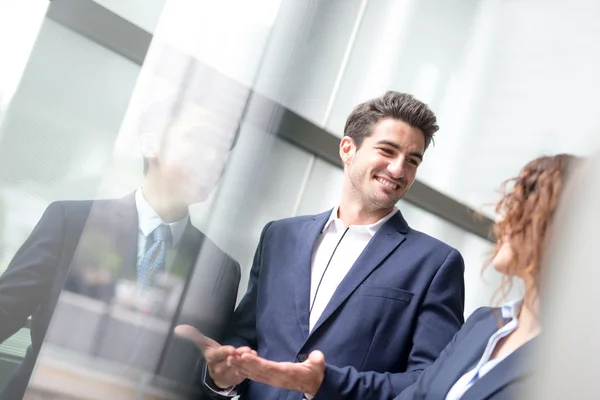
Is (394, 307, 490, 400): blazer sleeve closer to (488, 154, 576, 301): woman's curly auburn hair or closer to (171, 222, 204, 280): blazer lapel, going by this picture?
(488, 154, 576, 301): woman's curly auburn hair

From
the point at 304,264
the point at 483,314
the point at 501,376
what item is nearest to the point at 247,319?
the point at 304,264

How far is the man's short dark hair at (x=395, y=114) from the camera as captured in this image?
1.29 m

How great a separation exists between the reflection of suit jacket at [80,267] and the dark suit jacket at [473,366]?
43 centimetres

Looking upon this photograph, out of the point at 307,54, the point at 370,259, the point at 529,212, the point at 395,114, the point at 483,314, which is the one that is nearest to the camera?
the point at 529,212

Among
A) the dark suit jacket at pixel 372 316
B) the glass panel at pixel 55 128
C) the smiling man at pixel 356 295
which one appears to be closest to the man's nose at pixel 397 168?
the smiling man at pixel 356 295

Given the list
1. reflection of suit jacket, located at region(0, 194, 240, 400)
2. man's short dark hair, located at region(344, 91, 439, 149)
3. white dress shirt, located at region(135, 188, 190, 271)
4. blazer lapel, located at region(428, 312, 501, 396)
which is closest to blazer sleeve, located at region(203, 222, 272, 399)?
reflection of suit jacket, located at region(0, 194, 240, 400)

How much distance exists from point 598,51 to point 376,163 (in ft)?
1.98

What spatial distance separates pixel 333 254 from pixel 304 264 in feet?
0.27

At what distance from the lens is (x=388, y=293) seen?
3.77 ft

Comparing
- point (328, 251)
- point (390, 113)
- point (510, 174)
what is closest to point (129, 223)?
point (328, 251)

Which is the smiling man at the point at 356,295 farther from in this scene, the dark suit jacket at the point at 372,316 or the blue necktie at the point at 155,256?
the blue necktie at the point at 155,256

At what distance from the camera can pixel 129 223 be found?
1053 mm

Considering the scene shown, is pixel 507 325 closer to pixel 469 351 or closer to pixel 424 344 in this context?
pixel 469 351

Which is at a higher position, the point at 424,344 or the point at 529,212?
the point at 529,212
